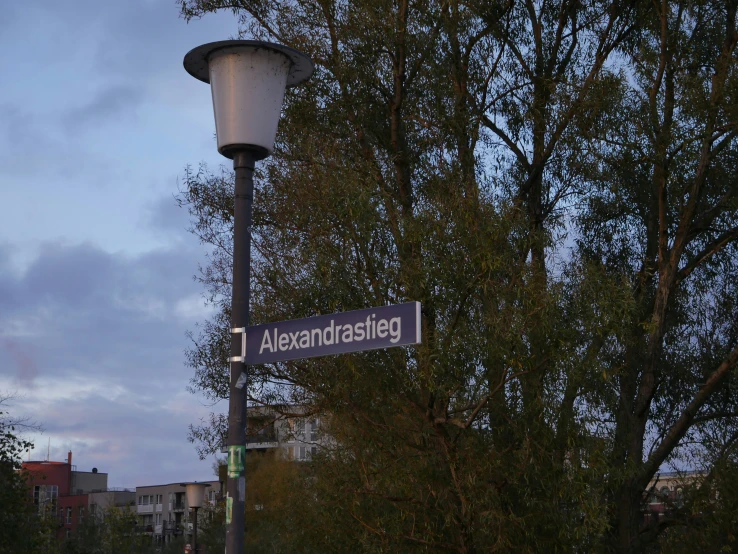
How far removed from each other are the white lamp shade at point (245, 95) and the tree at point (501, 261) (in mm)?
4766

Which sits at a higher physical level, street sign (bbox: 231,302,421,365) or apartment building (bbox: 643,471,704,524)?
street sign (bbox: 231,302,421,365)

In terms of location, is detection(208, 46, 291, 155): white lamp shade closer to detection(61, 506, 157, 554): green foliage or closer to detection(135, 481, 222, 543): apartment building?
detection(61, 506, 157, 554): green foliage

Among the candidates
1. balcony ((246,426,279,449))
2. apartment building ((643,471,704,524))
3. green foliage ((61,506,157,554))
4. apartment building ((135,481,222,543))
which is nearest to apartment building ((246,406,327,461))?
balcony ((246,426,279,449))

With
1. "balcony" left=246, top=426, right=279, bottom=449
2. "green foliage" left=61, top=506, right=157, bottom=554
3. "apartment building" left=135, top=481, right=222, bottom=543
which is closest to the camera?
"balcony" left=246, top=426, right=279, bottom=449

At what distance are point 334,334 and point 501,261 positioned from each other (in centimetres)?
534

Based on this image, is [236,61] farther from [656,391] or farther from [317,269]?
[656,391]

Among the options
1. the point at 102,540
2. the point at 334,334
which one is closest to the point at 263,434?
the point at 334,334

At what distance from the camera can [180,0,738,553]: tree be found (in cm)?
1045

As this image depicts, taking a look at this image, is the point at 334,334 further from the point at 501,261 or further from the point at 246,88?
the point at 501,261

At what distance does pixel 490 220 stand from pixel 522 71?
6.62 metres

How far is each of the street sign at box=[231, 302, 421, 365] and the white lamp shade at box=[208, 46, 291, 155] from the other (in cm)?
115

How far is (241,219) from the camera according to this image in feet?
19.1

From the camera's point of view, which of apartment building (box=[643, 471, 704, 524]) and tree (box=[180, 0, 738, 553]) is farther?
apartment building (box=[643, 471, 704, 524])

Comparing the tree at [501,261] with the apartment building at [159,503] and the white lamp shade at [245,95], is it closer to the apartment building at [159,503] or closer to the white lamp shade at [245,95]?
the white lamp shade at [245,95]
